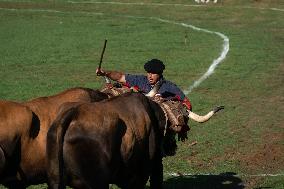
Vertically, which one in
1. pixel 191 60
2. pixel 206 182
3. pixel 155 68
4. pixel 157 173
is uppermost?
pixel 155 68

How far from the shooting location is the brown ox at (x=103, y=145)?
8.30 metres

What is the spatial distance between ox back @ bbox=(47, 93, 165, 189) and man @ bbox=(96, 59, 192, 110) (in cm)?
165

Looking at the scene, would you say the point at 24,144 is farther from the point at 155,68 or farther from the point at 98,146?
the point at 155,68

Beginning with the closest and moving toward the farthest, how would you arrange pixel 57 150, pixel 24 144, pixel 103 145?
1. pixel 57 150
2. pixel 103 145
3. pixel 24 144

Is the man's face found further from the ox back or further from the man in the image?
the ox back

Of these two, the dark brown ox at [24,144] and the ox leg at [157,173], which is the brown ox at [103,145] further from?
the dark brown ox at [24,144]

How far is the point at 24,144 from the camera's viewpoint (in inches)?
353

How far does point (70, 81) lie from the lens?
2081 centimetres

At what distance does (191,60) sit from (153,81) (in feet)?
43.2

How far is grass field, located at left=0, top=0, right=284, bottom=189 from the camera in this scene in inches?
523

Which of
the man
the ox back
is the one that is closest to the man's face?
the man

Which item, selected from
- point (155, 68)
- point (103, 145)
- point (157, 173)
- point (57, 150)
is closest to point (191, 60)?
point (155, 68)

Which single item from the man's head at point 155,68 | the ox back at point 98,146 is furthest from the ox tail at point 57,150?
the man's head at point 155,68

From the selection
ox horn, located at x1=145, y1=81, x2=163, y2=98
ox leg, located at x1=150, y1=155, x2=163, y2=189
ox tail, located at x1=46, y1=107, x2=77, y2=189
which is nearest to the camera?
ox tail, located at x1=46, y1=107, x2=77, y2=189
